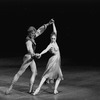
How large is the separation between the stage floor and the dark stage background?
8.50 feet

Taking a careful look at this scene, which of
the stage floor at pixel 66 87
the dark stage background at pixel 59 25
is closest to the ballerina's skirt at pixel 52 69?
the stage floor at pixel 66 87

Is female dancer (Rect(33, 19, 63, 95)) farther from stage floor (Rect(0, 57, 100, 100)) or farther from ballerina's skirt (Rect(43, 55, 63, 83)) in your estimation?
stage floor (Rect(0, 57, 100, 100))

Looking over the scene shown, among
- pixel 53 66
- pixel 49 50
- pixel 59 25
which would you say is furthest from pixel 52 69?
pixel 59 25

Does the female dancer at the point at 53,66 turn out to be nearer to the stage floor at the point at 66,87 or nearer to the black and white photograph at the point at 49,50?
the black and white photograph at the point at 49,50

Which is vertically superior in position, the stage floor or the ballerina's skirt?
the ballerina's skirt

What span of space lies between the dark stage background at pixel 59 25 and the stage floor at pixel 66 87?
8.50 feet

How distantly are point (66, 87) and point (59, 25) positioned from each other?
24.5 feet

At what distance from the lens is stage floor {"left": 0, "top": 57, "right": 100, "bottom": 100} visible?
13094 mm

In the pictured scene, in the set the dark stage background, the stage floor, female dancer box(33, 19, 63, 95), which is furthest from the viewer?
the dark stage background

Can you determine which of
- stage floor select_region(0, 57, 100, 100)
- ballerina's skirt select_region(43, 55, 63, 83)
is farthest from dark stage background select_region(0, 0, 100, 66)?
ballerina's skirt select_region(43, 55, 63, 83)

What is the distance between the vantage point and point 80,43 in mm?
20734

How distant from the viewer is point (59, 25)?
70.5 ft

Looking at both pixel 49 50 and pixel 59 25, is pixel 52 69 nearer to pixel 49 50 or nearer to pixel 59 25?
pixel 49 50

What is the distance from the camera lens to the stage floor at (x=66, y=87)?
13.1 m
